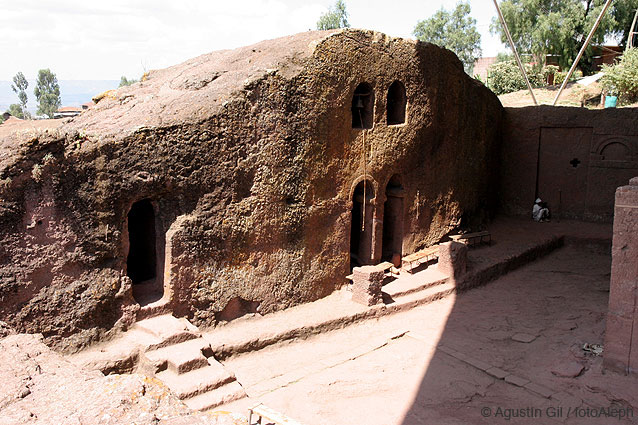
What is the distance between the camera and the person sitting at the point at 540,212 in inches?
684

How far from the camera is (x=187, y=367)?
7910 mm

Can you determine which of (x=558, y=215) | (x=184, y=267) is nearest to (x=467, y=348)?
(x=184, y=267)

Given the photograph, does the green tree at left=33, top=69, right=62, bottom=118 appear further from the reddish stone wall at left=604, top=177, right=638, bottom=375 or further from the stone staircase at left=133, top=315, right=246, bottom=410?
the reddish stone wall at left=604, top=177, right=638, bottom=375

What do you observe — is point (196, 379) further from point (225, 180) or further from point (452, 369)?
point (452, 369)

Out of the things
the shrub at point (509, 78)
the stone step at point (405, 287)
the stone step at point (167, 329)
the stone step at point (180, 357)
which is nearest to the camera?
the stone step at point (180, 357)

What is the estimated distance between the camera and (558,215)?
17.6 m

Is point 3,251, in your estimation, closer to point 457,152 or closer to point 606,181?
point 457,152

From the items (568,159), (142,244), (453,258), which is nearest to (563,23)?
(568,159)

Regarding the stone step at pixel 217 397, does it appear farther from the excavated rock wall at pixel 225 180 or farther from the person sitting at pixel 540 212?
the person sitting at pixel 540 212

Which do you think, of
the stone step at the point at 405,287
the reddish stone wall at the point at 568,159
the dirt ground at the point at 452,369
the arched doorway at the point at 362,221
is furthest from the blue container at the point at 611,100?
the arched doorway at the point at 362,221

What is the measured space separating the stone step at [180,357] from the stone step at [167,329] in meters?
0.08

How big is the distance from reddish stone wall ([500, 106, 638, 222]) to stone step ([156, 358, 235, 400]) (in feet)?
42.4

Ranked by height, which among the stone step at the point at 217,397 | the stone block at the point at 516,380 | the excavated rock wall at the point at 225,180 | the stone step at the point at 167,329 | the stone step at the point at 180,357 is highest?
the excavated rock wall at the point at 225,180

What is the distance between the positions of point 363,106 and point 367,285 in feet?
12.9
